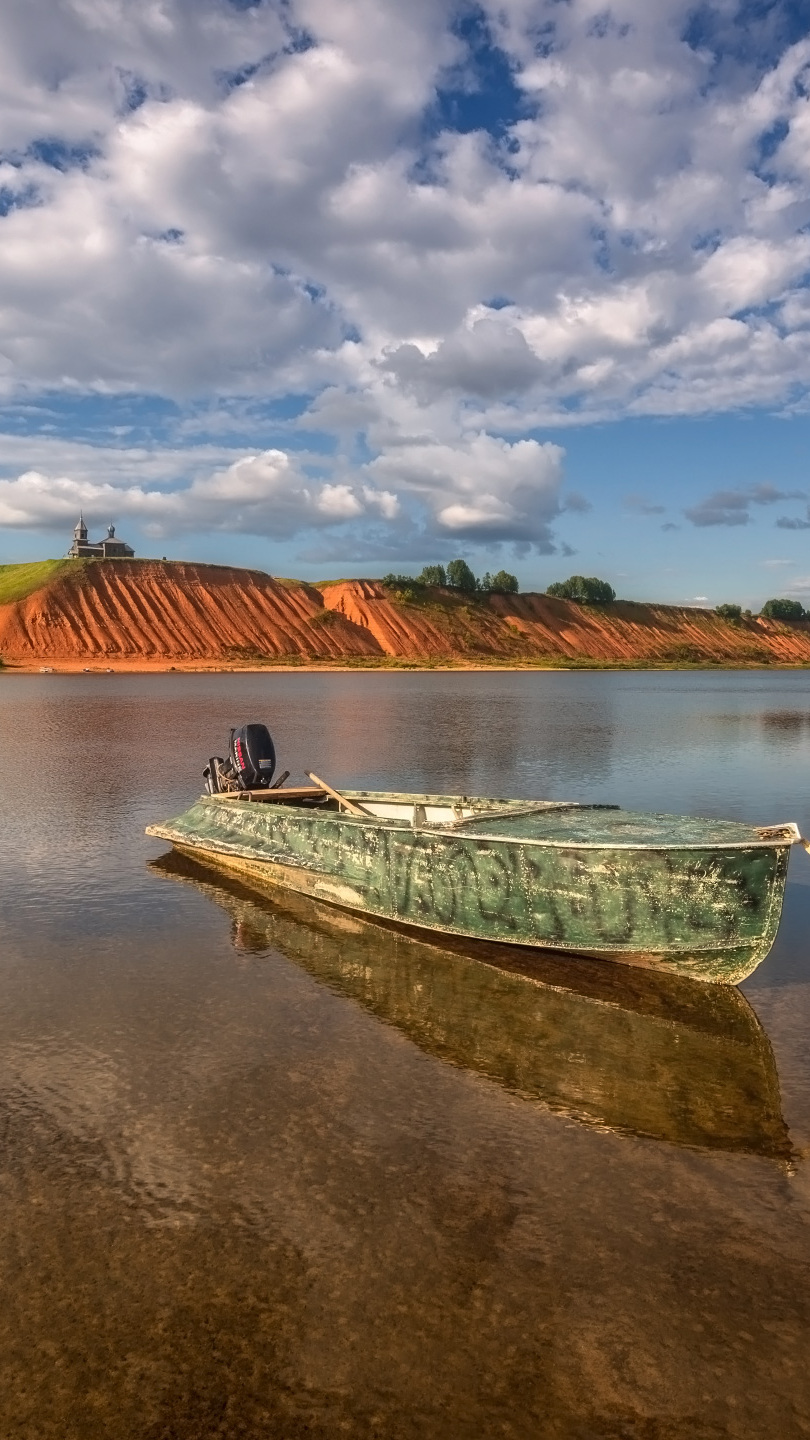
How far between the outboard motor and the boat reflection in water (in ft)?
11.8

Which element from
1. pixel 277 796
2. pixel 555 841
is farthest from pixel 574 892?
pixel 277 796

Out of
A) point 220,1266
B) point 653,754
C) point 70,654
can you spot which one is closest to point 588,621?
point 70,654

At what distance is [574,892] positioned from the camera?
347 inches

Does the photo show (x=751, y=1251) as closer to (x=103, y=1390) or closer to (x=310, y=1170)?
(x=310, y=1170)

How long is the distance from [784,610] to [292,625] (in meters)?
88.8

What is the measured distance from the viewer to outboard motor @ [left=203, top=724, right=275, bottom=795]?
567 inches

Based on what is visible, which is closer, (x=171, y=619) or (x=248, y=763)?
(x=248, y=763)

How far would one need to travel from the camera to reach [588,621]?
120125 millimetres

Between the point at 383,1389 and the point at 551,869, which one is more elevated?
the point at 551,869

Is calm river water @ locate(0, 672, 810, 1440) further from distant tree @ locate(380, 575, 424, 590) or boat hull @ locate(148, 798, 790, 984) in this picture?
distant tree @ locate(380, 575, 424, 590)

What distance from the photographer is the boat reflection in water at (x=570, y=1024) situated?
249 inches

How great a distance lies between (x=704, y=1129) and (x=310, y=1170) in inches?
101

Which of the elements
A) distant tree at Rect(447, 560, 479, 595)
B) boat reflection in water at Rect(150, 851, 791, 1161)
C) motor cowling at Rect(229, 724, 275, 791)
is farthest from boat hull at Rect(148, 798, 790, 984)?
distant tree at Rect(447, 560, 479, 595)

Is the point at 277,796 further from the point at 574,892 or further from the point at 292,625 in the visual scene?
the point at 292,625
